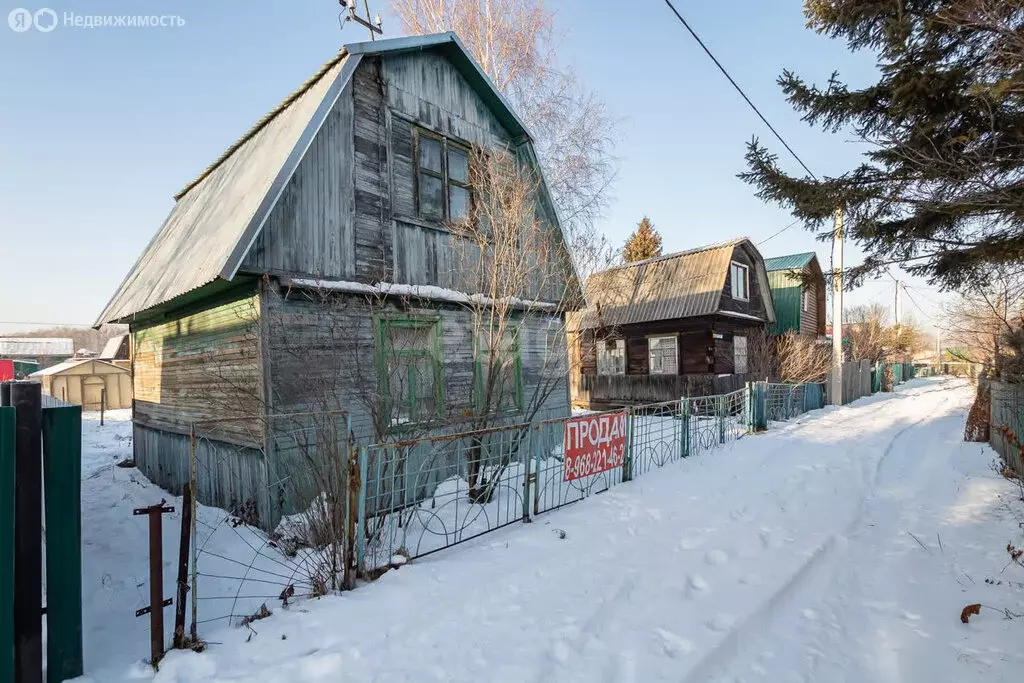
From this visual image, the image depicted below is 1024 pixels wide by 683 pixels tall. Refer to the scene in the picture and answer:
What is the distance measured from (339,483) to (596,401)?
16646 millimetres

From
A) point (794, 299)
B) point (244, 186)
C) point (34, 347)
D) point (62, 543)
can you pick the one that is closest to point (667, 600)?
point (62, 543)

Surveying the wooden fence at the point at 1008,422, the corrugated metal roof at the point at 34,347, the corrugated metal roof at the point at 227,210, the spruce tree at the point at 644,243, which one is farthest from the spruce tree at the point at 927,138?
the corrugated metal roof at the point at 34,347

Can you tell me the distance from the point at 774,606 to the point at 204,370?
8202 mm

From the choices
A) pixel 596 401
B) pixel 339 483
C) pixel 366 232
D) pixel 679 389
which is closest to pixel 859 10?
pixel 366 232

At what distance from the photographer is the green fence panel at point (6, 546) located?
2.79 m

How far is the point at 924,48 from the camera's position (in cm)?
609

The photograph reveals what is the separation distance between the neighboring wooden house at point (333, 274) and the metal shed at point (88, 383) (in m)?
24.1

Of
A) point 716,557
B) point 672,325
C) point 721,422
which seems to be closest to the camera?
point 716,557

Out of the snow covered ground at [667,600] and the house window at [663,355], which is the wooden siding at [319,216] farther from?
the house window at [663,355]

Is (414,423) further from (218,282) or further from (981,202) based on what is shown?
(981,202)

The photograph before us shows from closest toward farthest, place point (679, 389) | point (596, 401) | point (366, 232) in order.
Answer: point (366, 232)
point (679, 389)
point (596, 401)

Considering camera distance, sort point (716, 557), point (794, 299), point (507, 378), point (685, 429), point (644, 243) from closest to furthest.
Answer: point (716, 557) → point (507, 378) → point (685, 429) → point (794, 299) → point (644, 243)

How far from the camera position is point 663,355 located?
1870 centimetres

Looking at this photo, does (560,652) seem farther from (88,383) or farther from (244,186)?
(88,383)
